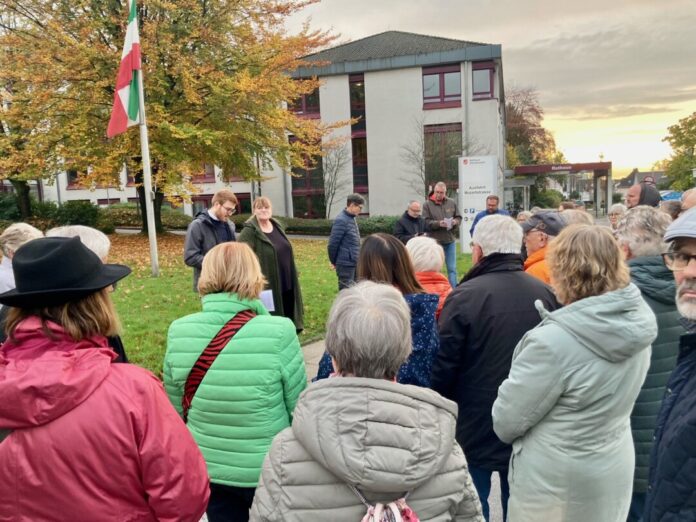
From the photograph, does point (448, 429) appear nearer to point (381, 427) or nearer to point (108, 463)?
point (381, 427)

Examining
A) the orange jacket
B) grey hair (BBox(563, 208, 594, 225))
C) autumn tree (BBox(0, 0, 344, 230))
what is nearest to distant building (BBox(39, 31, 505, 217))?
autumn tree (BBox(0, 0, 344, 230))

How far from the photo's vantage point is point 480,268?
305 centimetres

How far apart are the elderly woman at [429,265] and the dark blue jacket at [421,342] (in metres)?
0.60

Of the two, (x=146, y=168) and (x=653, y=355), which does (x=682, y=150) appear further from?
(x=653, y=355)

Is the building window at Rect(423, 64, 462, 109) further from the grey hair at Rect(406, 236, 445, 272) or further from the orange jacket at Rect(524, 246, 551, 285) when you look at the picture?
the grey hair at Rect(406, 236, 445, 272)

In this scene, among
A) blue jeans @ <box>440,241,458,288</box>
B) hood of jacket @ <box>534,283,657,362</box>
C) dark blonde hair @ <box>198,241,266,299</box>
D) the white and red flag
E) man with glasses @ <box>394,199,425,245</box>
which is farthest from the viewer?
the white and red flag

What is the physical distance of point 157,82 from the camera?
57.4 feet

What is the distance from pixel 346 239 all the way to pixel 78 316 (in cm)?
623

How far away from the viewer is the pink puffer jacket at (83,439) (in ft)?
5.21

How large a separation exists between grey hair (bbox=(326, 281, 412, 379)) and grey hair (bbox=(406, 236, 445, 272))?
→ 172 centimetres

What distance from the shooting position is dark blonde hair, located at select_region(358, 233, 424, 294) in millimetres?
3168

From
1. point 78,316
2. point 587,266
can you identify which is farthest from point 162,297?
point 587,266

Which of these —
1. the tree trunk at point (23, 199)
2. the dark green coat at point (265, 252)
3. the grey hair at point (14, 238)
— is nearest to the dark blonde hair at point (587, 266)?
the grey hair at point (14, 238)

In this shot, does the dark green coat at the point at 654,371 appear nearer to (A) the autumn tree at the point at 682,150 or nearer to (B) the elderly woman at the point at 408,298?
(B) the elderly woman at the point at 408,298
